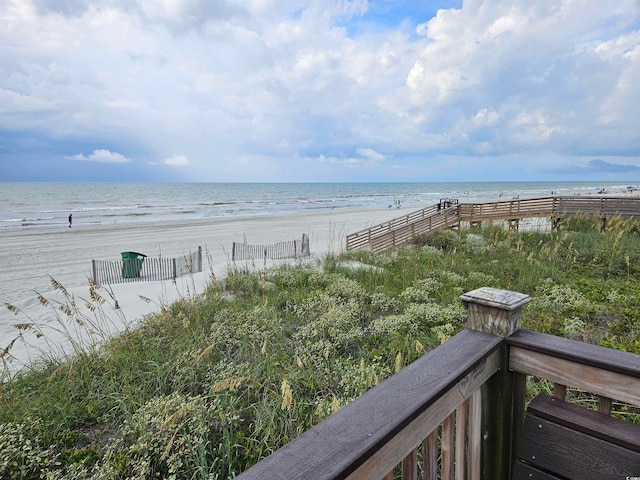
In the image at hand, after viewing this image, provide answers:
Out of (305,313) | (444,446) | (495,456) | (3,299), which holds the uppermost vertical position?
(444,446)

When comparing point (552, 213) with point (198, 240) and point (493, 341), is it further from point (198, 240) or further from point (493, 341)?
point (198, 240)

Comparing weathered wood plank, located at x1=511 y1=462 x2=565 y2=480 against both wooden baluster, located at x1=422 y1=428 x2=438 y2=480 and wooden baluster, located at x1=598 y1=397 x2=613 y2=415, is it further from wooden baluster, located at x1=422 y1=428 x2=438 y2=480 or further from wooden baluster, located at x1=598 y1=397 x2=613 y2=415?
wooden baluster, located at x1=422 y1=428 x2=438 y2=480

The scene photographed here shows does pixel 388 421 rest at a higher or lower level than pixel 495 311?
lower

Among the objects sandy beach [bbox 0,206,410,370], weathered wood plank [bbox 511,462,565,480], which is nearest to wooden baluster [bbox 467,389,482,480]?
weathered wood plank [bbox 511,462,565,480]

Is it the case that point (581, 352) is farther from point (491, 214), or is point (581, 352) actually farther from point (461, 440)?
point (491, 214)

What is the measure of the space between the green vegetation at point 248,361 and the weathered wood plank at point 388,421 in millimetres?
1059

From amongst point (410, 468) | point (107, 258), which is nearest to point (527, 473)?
point (410, 468)

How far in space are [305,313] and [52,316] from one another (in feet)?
26.1

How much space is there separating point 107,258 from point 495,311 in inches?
854

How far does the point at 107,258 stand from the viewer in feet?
63.3

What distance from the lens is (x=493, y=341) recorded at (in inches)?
60.8

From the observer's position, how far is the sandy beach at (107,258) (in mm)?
7645

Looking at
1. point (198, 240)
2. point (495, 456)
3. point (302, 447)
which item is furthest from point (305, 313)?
point (198, 240)

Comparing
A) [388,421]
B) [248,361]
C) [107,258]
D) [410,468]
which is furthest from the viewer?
[107,258]
